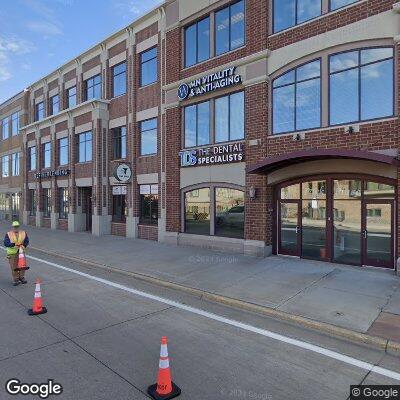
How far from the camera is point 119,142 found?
843 inches

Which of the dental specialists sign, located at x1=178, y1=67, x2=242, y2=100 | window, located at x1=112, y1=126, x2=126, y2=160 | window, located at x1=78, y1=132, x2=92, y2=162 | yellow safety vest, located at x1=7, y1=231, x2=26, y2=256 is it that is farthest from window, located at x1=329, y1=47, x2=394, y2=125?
window, located at x1=78, y1=132, x2=92, y2=162

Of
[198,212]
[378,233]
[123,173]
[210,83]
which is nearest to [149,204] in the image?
[123,173]

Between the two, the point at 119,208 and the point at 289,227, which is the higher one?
the point at 119,208

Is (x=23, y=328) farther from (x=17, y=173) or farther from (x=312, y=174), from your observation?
(x=17, y=173)

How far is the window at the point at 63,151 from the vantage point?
1009 inches

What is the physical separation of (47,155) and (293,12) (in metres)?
22.7

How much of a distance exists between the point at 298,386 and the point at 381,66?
980 cm

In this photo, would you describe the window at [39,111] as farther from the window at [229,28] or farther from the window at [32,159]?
the window at [229,28]

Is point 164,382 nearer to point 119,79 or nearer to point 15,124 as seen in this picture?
point 119,79

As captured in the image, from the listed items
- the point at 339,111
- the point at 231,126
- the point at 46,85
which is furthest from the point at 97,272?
the point at 46,85

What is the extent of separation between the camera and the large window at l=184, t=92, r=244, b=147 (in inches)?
562

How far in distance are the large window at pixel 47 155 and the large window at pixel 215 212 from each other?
16685 mm

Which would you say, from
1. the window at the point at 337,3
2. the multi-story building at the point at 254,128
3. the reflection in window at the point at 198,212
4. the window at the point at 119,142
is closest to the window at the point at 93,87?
the multi-story building at the point at 254,128

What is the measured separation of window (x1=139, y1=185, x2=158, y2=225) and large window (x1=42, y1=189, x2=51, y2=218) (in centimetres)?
1214
